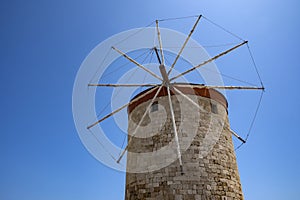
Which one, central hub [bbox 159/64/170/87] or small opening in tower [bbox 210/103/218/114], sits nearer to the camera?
small opening in tower [bbox 210/103/218/114]

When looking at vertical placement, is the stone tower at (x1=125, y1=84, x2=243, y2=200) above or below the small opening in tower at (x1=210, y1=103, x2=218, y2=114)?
below

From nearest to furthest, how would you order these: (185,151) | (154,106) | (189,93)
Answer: (185,151) < (189,93) < (154,106)

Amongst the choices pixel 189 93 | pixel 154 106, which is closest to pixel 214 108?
pixel 189 93

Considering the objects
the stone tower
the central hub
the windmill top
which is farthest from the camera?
the central hub

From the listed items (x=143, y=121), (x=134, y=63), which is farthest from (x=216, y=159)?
(x=134, y=63)

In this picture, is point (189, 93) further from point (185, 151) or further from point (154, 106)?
point (185, 151)

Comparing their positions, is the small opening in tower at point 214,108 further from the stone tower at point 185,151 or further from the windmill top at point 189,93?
the windmill top at point 189,93

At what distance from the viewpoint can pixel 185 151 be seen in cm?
734

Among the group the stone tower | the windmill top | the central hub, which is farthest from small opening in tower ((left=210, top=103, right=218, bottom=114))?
the central hub

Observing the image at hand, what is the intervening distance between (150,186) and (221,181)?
82.0 inches

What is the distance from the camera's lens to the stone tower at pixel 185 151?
692cm

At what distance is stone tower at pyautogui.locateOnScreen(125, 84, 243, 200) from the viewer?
6918 mm

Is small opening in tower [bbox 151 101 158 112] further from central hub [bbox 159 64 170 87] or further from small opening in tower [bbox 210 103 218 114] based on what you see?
small opening in tower [bbox 210 103 218 114]

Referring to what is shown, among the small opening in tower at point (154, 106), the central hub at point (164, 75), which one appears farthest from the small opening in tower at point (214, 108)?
the small opening in tower at point (154, 106)
